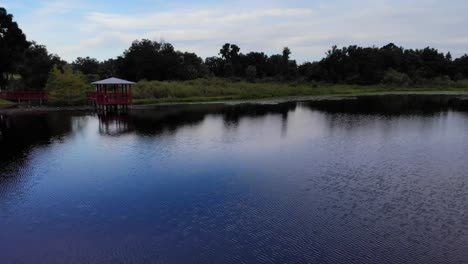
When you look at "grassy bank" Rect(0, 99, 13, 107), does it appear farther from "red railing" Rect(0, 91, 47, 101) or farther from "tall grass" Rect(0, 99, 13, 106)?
"red railing" Rect(0, 91, 47, 101)

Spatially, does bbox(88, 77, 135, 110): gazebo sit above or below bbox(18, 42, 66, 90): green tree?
below

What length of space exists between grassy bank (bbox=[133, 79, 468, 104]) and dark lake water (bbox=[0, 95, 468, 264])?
102 ft

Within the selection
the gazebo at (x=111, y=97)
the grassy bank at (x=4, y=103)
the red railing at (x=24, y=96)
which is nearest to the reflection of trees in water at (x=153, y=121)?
the gazebo at (x=111, y=97)

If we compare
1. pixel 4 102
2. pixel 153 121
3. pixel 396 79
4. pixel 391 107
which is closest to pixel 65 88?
pixel 4 102

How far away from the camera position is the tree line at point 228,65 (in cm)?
5684

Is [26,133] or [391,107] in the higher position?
[391,107]

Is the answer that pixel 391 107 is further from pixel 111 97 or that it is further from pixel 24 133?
pixel 24 133

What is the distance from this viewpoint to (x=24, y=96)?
49312 mm

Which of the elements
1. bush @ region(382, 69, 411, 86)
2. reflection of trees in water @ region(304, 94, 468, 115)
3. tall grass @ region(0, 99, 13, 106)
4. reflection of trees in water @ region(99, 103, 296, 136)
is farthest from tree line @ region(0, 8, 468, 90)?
reflection of trees in water @ region(304, 94, 468, 115)

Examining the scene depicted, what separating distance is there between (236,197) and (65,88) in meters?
40.0

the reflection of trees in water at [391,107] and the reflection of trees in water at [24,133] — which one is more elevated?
the reflection of trees in water at [391,107]

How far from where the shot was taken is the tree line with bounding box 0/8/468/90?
186 ft

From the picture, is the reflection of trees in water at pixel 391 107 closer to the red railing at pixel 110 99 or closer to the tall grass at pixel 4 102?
the red railing at pixel 110 99

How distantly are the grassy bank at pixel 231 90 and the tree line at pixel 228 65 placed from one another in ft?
16.0
